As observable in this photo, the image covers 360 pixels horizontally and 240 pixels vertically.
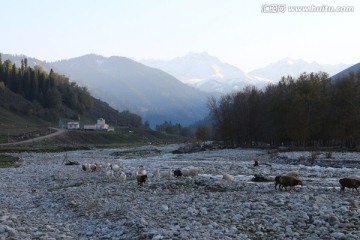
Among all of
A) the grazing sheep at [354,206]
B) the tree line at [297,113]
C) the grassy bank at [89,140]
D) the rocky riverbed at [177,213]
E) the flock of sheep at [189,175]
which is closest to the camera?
the rocky riverbed at [177,213]

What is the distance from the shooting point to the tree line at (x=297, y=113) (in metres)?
69.6

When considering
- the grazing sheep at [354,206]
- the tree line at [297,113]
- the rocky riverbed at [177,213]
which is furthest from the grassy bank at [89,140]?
the grazing sheep at [354,206]

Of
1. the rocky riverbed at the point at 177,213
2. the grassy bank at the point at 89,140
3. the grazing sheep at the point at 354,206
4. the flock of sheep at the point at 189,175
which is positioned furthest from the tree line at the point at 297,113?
the grazing sheep at the point at 354,206

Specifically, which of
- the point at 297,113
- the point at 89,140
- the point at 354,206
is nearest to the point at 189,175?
the point at 354,206

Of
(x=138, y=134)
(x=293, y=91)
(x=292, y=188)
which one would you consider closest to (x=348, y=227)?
(x=292, y=188)

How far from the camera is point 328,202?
17.7 m

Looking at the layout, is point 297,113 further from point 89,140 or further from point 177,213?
point 89,140

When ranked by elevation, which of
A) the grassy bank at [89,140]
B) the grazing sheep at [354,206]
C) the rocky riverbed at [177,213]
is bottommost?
the rocky riverbed at [177,213]

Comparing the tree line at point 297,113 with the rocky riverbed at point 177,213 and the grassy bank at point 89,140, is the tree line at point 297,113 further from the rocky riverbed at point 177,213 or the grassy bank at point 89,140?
the rocky riverbed at point 177,213

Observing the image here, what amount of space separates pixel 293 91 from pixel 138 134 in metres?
117

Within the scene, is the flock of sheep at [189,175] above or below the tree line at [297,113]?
below

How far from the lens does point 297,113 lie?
2945 inches

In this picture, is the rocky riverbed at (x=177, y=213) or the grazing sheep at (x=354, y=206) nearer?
the rocky riverbed at (x=177, y=213)

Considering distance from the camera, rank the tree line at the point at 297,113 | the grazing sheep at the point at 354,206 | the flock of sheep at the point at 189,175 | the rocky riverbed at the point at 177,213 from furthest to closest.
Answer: the tree line at the point at 297,113 < the flock of sheep at the point at 189,175 < the grazing sheep at the point at 354,206 < the rocky riverbed at the point at 177,213
